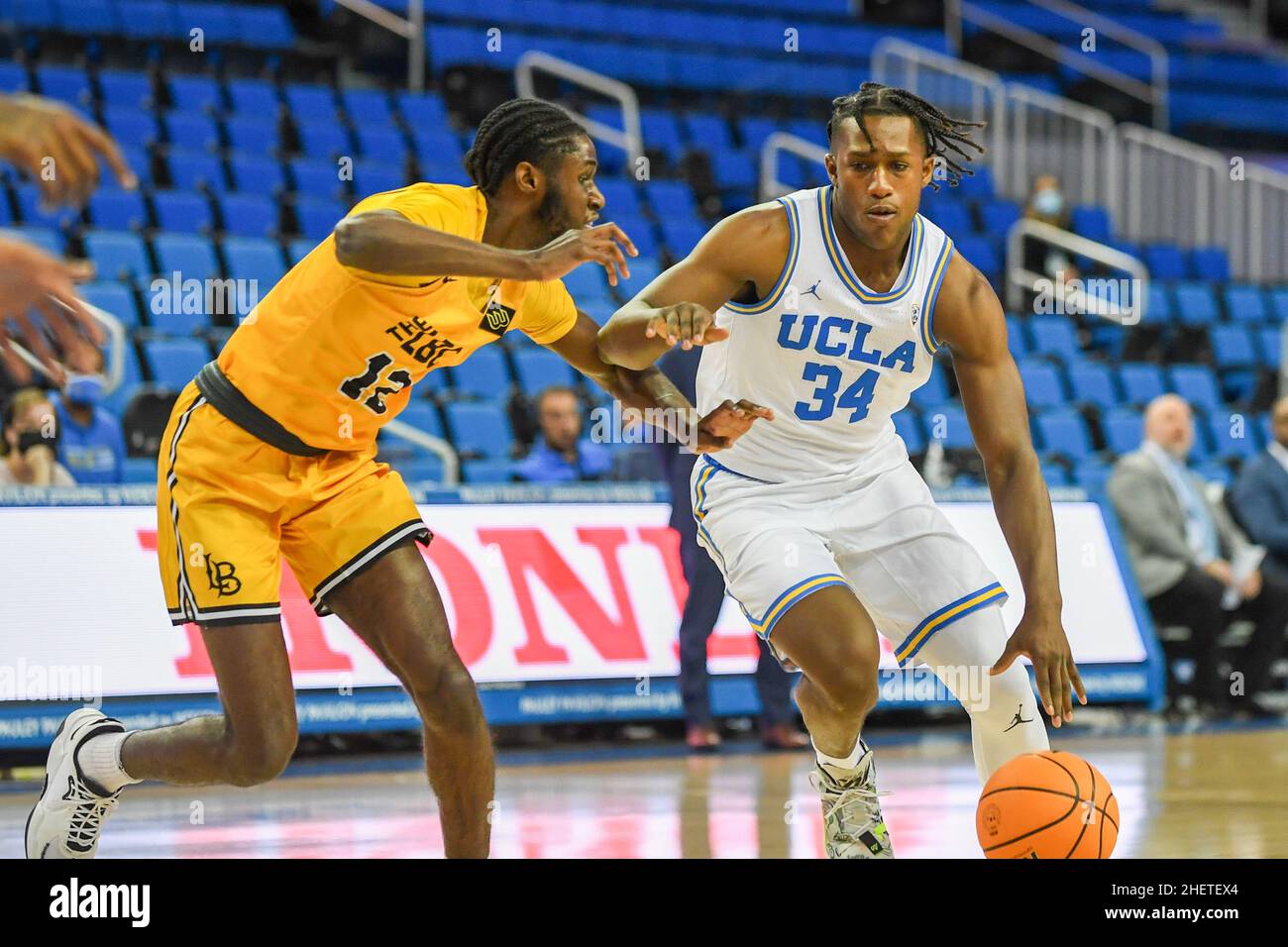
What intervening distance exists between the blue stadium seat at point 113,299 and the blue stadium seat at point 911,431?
193 inches

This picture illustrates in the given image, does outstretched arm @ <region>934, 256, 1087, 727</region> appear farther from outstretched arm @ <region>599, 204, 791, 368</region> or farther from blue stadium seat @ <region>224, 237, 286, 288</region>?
blue stadium seat @ <region>224, 237, 286, 288</region>

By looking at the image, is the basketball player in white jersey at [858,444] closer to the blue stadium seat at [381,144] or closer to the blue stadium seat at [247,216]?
the blue stadium seat at [247,216]

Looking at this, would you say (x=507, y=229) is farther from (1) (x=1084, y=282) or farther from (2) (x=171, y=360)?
(1) (x=1084, y=282)

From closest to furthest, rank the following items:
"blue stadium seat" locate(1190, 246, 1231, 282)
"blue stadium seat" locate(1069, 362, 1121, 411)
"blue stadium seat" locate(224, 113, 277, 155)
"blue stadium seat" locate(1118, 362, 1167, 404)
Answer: "blue stadium seat" locate(224, 113, 277, 155), "blue stadium seat" locate(1069, 362, 1121, 411), "blue stadium seat" locate(1118, 362, 1167, 404), "blue stadium seat" locate(1190, 246, 1231, 282)

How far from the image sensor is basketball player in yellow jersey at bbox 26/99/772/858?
4.75m

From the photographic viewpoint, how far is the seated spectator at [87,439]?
8.88 meters

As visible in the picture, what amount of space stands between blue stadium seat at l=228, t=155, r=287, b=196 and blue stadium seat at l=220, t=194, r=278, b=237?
1.89ft

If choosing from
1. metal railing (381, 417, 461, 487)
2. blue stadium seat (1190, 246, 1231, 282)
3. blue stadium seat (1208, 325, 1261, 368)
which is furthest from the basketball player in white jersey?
blue stadium seat (1190, 246, 1231, 282)

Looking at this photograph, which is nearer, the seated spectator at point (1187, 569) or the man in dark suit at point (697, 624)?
the man in dark suit at point (697, 624)

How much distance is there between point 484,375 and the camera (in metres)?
12.1

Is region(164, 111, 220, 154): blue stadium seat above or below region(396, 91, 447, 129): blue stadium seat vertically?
below

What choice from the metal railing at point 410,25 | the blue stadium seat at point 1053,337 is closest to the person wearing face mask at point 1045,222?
the blue stadium seat at point 1053,337
